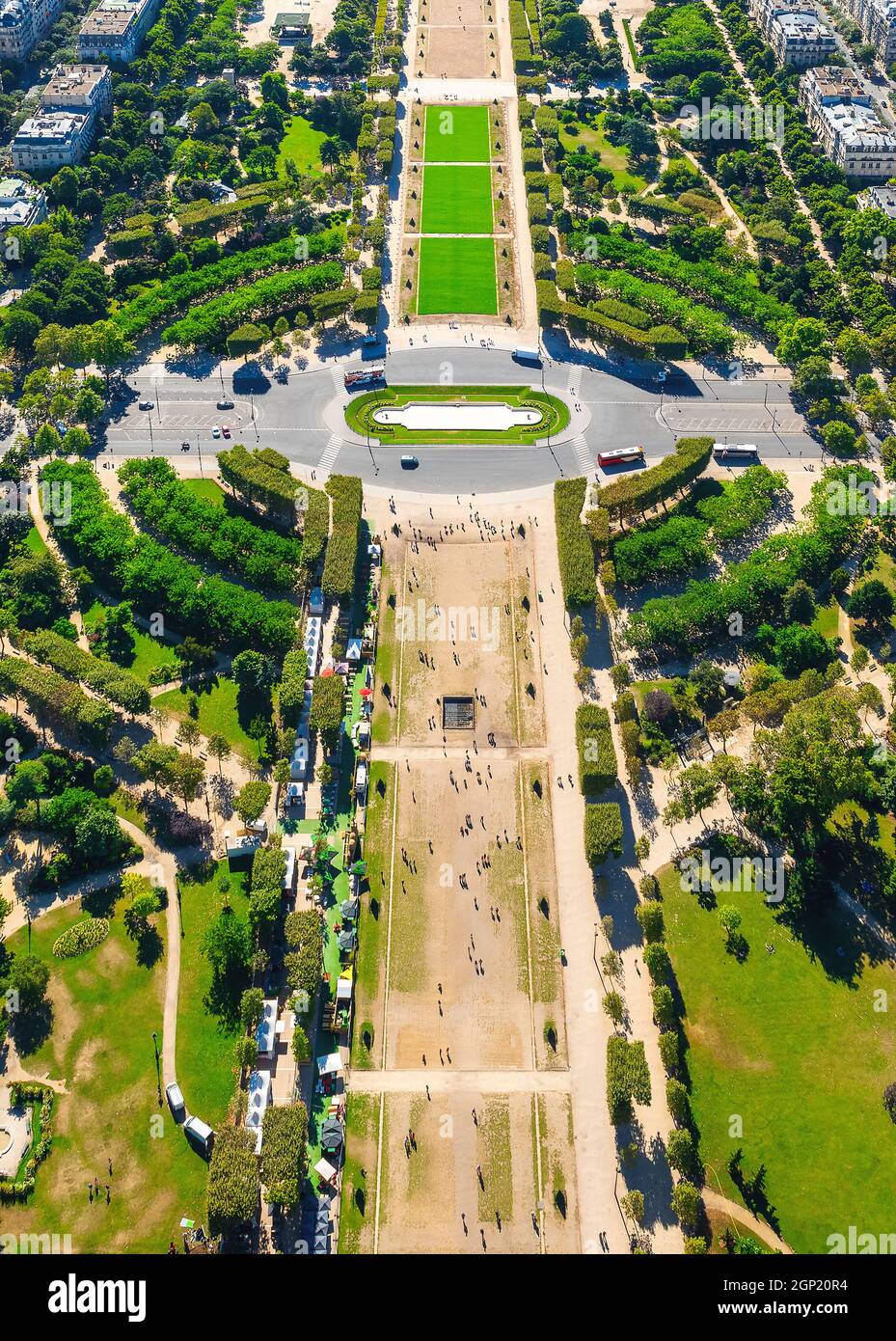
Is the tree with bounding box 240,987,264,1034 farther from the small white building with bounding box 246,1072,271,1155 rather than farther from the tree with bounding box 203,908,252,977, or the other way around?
the tree with bounding box 203,908,252,977

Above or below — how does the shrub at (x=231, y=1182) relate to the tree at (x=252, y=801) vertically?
below

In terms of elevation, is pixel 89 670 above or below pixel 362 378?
below

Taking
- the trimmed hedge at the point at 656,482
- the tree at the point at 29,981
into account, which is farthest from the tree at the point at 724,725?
the tree at the point at 29,981

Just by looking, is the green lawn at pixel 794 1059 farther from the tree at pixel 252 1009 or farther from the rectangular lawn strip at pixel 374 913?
the tree at pixel 252 1009

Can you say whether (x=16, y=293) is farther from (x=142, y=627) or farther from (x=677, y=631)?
(x=677, y=631)

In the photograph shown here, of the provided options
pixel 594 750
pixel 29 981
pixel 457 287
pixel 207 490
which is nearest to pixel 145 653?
pixel 207 490

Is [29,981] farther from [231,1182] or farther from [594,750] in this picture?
[594,750]
